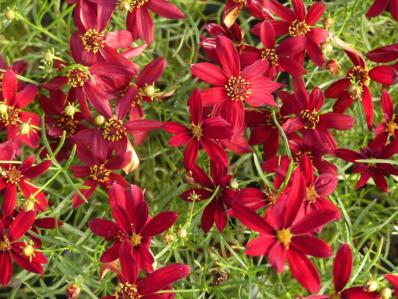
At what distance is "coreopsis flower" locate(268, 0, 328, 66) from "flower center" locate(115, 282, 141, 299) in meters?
0.44

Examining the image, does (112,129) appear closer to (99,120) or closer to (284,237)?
(99,120)

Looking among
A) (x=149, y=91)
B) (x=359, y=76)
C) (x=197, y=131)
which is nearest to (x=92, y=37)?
(x=149, y=91)

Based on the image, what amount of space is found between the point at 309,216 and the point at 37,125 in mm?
488

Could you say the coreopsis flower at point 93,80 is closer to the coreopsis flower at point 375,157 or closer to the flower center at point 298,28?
the flower center at point 298,28

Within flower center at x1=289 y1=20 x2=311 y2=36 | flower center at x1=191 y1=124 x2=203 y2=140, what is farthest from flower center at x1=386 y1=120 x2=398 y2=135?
flower center at x1=191 y1=124 x2=203 y2=140

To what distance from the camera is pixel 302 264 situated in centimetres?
78

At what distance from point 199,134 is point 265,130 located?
13cm

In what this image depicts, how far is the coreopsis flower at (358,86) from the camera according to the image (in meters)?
0.99

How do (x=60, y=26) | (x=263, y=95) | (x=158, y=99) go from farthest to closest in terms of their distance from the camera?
1. (x=60, y=26)
2. (x=158, y=99)
3. (x=263, y=95)

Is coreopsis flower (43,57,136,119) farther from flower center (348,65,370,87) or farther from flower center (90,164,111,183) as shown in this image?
flower center (348,65,370,87)

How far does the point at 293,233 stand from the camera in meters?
0.79

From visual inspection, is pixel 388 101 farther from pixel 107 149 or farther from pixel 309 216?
pixel 107 149

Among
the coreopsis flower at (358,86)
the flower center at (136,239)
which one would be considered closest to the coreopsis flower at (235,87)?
the coreopsis flower at (358,86)

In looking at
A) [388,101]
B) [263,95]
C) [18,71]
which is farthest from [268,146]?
[18,71]
